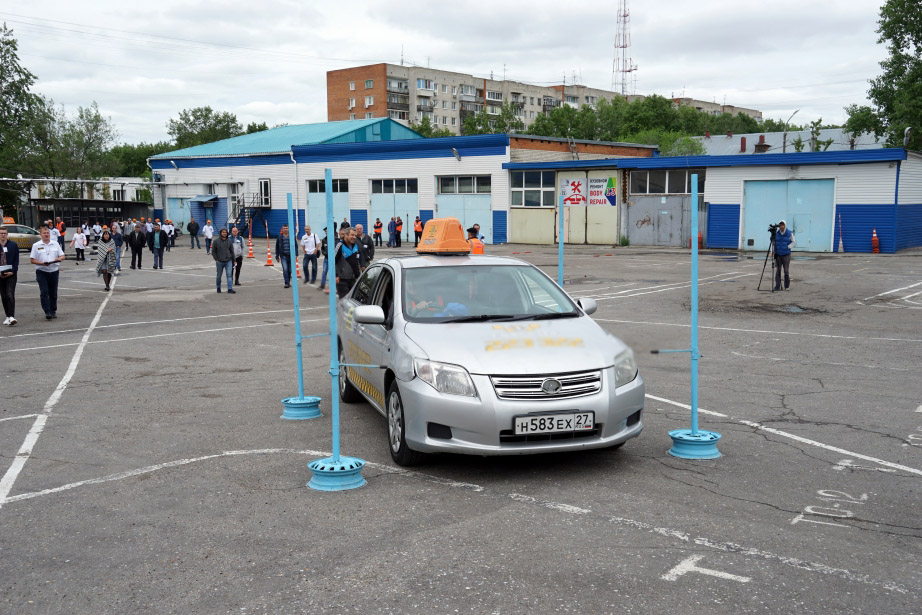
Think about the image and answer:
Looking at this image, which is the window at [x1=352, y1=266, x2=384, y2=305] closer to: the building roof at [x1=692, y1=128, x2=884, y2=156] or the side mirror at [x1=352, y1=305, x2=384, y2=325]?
the side mirror at [x1=352, y1=305, x2=384, y2=325]

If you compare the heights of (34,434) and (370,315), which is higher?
(370,315)

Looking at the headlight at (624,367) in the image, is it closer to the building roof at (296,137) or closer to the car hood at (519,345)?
the car hood at (519,345)

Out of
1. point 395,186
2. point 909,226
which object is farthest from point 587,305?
point 395,186

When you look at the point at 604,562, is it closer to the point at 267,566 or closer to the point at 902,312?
the point at 267,566

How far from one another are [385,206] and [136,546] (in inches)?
1784

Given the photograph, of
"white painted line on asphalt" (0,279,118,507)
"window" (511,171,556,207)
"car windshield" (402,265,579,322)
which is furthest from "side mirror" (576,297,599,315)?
"window" (511,171,556,207)

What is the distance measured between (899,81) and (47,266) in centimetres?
5130

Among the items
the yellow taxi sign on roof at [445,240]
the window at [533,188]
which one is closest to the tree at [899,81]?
the window at [533,188]

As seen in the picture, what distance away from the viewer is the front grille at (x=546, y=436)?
579 cm

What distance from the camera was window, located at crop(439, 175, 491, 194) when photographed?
45.7 metres

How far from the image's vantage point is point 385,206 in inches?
1949

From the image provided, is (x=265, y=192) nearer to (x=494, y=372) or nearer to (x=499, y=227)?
(x=499, y=227)

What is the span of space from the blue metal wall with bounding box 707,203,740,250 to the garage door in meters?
0.39

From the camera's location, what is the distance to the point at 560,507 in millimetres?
5449
